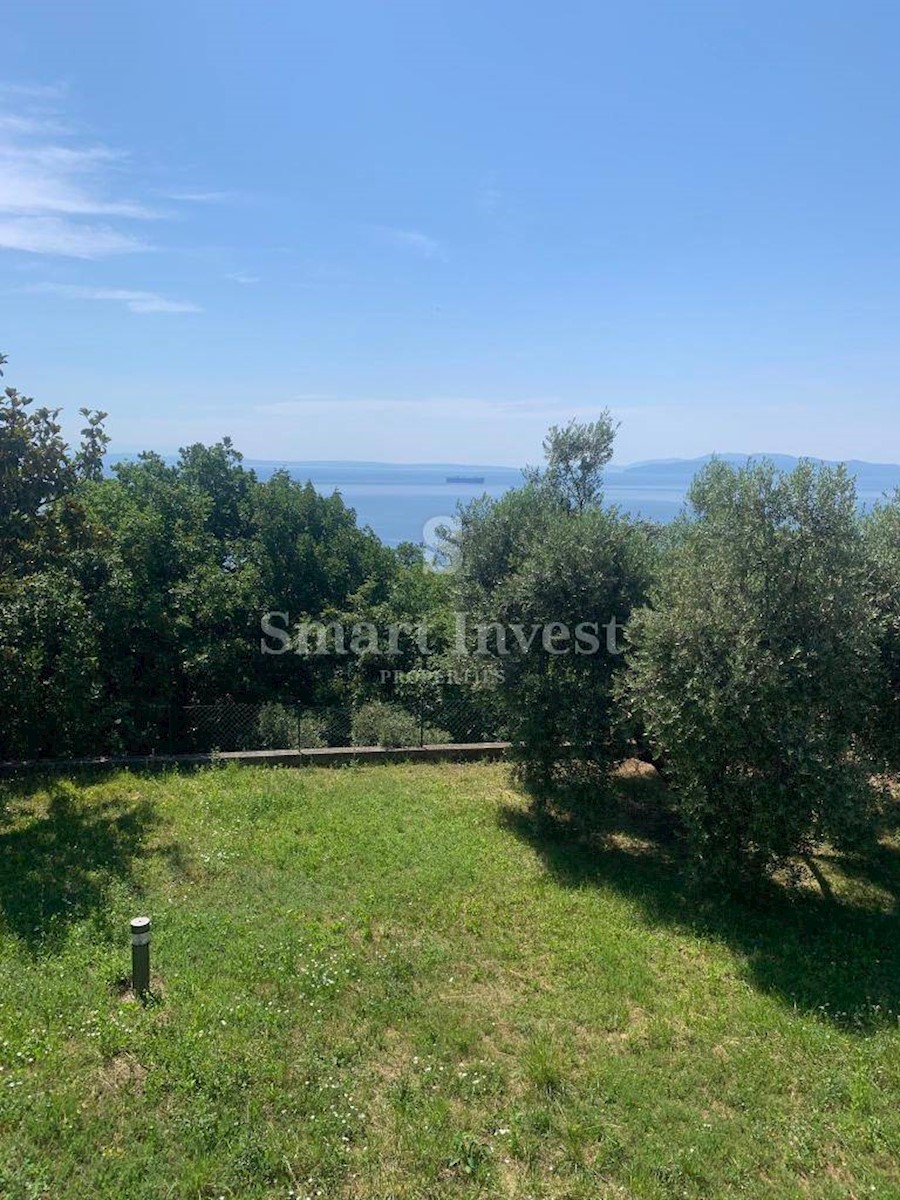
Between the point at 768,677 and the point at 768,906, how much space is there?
9.36 feet

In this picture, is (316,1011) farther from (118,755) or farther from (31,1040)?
(118,755)

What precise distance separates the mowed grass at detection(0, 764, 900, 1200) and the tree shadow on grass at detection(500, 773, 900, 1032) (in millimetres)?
40

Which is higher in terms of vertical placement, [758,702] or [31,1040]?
[758,702]

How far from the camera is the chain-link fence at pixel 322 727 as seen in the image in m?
12.4

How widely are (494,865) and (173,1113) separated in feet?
14.8

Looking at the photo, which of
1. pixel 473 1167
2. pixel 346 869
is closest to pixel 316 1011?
pixel 473 1167

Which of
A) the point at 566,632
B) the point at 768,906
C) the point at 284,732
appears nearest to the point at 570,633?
the point at 566,632

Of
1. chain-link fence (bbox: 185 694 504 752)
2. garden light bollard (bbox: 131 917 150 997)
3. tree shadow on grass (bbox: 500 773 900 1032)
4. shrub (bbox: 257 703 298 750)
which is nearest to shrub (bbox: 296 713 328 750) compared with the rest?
chain-link fence (bbox: 185 694 504 752)

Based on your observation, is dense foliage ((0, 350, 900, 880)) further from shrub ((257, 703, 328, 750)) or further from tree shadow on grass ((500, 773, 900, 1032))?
tree shadow on grass ((500, 773, 900, 1032))

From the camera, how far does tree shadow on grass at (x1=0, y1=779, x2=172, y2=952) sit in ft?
21.1

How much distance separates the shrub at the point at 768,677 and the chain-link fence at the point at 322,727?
4.89 metres

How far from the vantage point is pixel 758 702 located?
6.84 metres

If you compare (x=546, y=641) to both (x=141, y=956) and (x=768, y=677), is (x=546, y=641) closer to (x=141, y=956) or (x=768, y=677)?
(x=768, y=677)

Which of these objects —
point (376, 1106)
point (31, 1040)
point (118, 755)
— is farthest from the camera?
point (118, 755)
